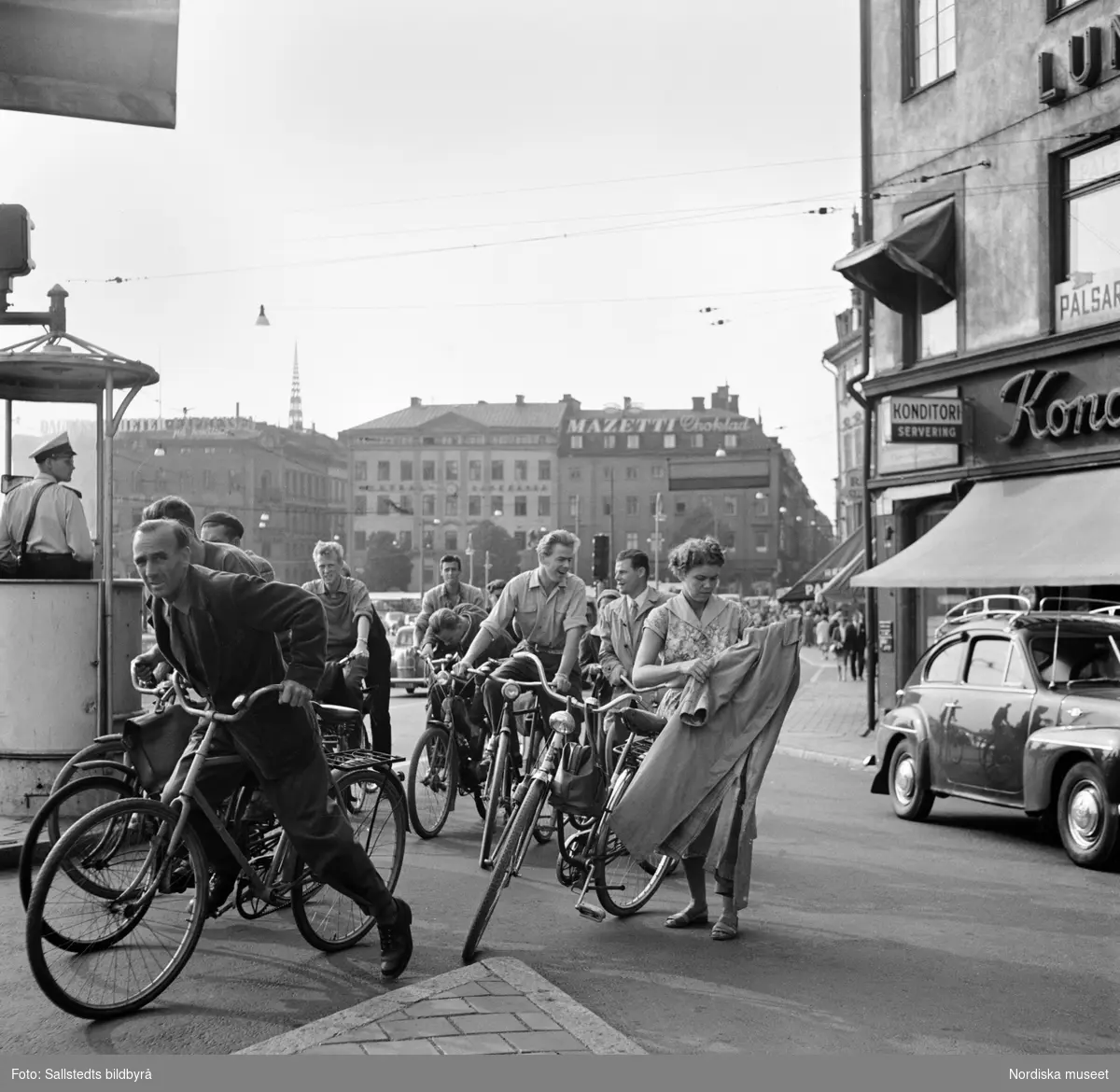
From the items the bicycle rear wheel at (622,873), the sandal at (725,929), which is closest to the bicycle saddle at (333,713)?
the bicycle rear wheel at (622,873)

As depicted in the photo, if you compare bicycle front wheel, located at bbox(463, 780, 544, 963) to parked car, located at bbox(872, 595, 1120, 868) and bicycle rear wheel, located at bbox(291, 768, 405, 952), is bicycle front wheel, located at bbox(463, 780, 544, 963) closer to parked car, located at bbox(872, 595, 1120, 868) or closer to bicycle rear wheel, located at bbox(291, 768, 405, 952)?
bicycle rear wheel, located at bbox(291, 768, 405, 952)

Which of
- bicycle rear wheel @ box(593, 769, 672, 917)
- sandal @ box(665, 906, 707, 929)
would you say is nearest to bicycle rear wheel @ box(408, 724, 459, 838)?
bicycle rear wheel @ box(593, 769, 672, 917)

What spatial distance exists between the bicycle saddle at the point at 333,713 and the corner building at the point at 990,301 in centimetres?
911

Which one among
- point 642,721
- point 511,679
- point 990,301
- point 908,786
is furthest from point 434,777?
point 990,301

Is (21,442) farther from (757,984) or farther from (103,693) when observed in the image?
(757,984)

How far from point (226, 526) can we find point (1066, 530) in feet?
35.9

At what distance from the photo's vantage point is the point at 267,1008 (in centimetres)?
514

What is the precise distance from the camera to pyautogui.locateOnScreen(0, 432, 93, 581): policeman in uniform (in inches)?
374

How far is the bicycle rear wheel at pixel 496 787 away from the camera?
7684 mm

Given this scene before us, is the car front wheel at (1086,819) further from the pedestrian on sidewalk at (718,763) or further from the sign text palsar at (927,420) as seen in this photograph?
the sign text palsar at (927,420)

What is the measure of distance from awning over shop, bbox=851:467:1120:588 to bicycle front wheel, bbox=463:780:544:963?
999 cm

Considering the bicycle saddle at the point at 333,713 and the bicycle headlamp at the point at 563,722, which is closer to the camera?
the bicycle headlamp at the point at 563,722

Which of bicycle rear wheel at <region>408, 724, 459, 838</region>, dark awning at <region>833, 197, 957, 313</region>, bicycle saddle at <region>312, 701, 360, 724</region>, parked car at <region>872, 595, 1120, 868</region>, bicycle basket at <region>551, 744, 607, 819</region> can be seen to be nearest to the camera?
bicycle basket at <region>551, 744, 607, 819</region>

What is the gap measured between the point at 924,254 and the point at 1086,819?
1239cm
